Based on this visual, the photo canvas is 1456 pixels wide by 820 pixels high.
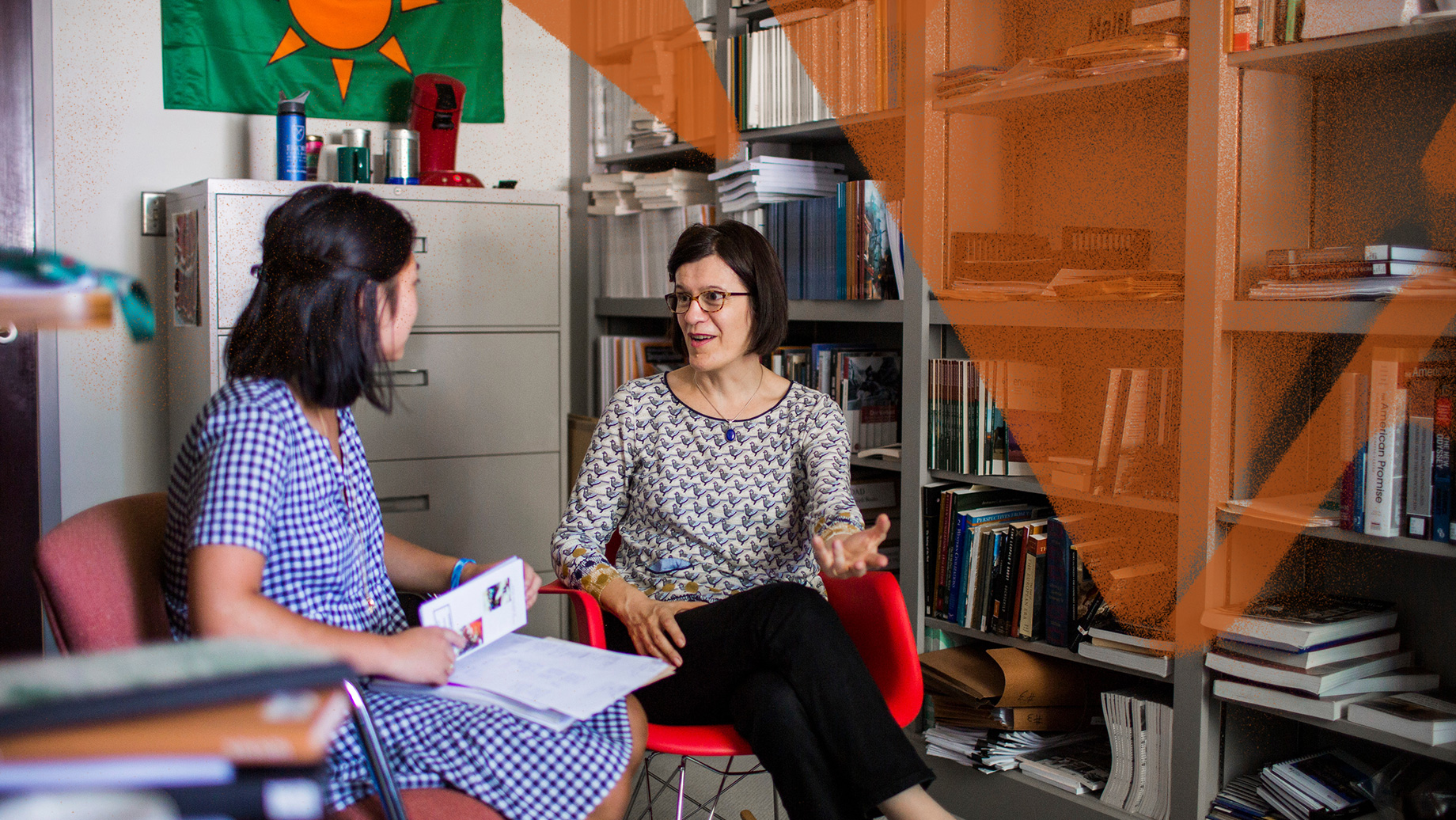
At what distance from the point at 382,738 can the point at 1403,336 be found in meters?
1.64

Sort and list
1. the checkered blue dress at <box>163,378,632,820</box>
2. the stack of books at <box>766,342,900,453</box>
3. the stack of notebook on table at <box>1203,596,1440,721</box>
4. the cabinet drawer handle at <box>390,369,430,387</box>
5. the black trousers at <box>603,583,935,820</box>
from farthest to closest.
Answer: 1. the cabinet drawer handle at <box>390,369,430,387</box>
2. the stack of books at <box>766,342,900,453</box>
3. the stack of notebook on table at <box>1203,596,1440,721</box>
4. the black trousers at <box>603,583,935,820</box>
5. the checkered blue dress at <box>163,378,632,820</box>

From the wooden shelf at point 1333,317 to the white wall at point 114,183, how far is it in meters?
2.55

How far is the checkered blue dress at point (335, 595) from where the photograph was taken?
47.8 inches

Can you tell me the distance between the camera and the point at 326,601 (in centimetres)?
134

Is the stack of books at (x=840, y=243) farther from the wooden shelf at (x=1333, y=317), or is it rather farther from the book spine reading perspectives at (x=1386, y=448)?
the book spine reading perspectives at (x=1386, y=448)

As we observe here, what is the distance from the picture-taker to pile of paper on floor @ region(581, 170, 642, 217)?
329 cm

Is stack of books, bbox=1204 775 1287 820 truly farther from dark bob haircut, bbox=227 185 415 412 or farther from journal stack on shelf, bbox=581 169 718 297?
journal stack on shelf, bbox=581 169 718 297

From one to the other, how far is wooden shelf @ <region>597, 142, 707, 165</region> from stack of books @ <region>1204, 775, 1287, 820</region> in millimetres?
2020

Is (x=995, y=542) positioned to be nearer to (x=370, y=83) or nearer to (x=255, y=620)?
(x=255, y=620)

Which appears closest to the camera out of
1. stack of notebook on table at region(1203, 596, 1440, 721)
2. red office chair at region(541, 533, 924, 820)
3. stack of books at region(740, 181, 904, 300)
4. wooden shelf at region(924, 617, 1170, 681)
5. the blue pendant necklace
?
red office chair at region(541, 533, 924, 820)

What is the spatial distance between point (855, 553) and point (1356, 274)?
928mm
